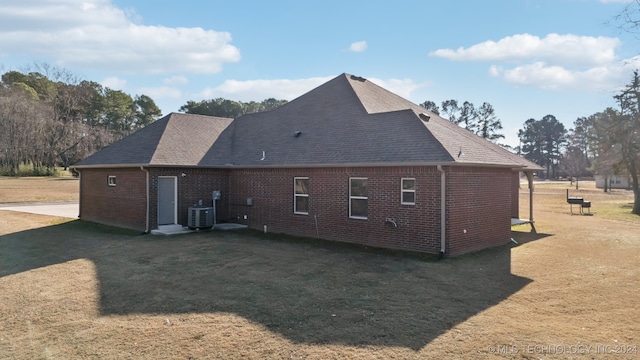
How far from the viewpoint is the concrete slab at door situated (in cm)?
1517

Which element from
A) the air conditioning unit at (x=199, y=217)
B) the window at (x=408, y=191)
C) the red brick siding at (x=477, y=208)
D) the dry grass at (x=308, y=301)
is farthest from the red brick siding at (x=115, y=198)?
the red brick siding at (x=477, y=208)

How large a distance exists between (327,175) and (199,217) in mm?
5339

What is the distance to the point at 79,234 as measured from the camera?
14.7m

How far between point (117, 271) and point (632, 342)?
9661mm

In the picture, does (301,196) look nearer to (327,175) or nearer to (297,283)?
(327,175)

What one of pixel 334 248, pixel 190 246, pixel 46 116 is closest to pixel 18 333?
pixel 190 246

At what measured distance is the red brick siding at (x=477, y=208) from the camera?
35.4 ft

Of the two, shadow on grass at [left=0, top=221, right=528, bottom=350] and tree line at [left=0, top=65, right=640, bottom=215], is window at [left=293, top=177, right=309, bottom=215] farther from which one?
tree line at [left=0, top=65, right=640, bottom=215]

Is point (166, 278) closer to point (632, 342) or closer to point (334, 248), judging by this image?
point (334, 248)

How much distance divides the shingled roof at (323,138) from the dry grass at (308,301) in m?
2.95

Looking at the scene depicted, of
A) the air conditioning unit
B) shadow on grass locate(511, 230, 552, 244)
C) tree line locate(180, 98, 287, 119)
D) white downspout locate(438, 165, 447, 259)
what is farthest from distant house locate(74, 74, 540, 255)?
tree line locate(180, 98, 287, 119)

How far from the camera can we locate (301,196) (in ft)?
46.1

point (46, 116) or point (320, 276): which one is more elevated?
point (46, 116)

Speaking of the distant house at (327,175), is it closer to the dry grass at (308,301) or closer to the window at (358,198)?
the window at (358,198)
